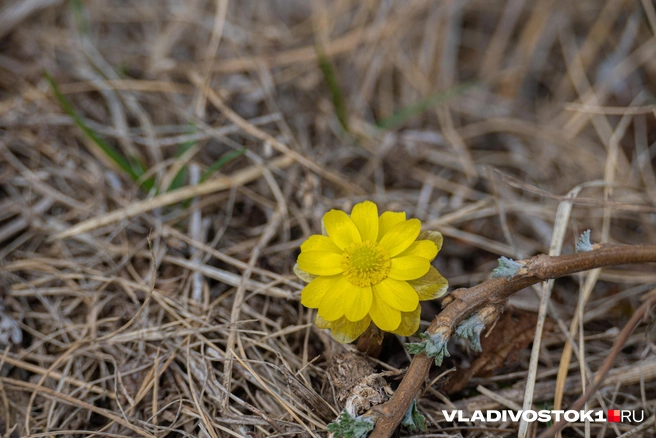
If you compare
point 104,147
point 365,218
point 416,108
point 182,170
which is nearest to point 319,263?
point 365,218

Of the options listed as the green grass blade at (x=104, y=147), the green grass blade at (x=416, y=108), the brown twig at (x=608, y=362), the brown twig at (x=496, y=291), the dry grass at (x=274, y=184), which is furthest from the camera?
the green grass blade at (x=416, y=108)

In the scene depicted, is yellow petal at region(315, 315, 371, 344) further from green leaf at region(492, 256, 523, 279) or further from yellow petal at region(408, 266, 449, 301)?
green leaf at region(492, 256, 523, 279)

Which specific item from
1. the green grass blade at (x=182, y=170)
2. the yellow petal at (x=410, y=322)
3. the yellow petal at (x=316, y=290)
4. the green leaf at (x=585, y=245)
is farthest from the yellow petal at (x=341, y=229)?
the green grass blade at (x=182, y=170)

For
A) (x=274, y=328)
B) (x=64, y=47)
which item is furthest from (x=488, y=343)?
(x=64, y=47)

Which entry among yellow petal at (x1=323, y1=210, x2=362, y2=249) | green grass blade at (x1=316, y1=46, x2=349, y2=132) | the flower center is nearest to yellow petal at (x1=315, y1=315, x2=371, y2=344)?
the flower center

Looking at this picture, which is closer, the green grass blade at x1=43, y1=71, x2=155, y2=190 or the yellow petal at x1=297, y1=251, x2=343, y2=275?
the yellow petal at x1=297, y1=251, x2=343, y2=275

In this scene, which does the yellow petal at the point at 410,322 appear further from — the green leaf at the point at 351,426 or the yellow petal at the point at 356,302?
the green leaf at the point at 351,426
